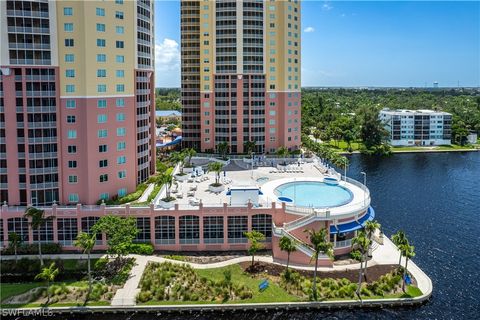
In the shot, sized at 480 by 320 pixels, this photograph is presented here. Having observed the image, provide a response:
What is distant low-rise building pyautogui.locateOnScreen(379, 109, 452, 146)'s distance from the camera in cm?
17212

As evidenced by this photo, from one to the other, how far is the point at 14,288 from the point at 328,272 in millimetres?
38637

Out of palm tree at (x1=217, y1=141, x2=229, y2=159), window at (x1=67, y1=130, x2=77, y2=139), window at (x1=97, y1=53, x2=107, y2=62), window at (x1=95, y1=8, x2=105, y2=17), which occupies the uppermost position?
window at (x1=95, y1=8, x2=105, y2=17)

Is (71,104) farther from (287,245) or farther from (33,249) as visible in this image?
(287,245)

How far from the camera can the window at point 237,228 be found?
64688 millimetres

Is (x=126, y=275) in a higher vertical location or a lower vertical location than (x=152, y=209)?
lower

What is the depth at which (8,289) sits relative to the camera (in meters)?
53.0

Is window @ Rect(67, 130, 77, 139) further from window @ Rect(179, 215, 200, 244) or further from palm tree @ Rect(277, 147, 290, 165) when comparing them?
palm tree @ Rect(277, 147, 290, 165)

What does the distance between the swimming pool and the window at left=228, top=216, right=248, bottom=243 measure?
8.58 m

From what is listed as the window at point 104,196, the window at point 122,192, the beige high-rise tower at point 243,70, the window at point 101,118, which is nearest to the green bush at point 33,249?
the window at point 104,196

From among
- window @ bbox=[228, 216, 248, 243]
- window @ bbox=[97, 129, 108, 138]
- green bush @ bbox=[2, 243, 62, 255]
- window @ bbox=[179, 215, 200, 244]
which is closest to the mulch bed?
window @ bbox=[228, 216, 248, 243]

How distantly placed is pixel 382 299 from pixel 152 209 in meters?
32.8

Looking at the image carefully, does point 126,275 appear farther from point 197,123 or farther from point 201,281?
point 197,123

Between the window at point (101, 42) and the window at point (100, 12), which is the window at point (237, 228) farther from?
the window at point (100, 12)

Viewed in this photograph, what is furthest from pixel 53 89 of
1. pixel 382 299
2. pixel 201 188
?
pixel 382 299
